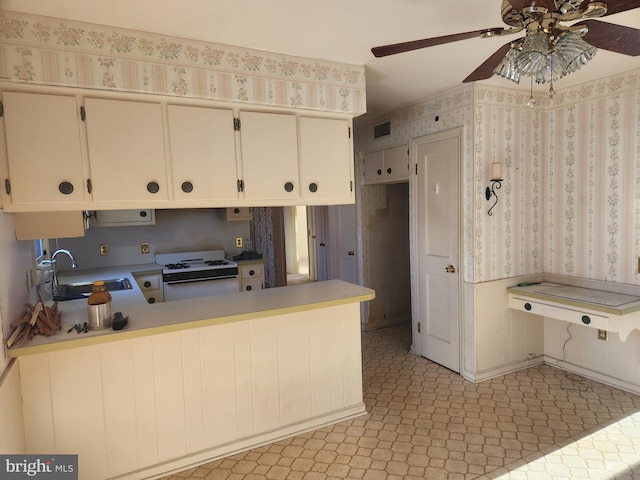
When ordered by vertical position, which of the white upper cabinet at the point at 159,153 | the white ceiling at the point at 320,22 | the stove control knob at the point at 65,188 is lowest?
the stove control knob at the point at 65,188

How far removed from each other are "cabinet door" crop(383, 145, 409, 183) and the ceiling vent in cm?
18

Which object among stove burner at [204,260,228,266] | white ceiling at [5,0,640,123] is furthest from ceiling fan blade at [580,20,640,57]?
stove burner at [204,260,228,266]

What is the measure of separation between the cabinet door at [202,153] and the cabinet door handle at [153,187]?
95 mm

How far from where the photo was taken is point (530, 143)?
3590 millimetres

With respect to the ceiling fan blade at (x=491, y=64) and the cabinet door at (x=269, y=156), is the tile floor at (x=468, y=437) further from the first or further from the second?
the ceiling fan blade at (x=491, y=64)

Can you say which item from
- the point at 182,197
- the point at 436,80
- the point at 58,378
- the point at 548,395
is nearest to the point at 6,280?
the point at 58,378

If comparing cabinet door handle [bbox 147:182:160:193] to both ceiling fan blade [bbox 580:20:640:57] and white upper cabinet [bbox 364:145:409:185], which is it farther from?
white upper cabinet [bbox 364:145:409:185]

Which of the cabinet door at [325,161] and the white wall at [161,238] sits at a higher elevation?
the cabinet door at [325,161]

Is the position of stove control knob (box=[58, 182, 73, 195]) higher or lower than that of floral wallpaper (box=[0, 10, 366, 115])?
lower

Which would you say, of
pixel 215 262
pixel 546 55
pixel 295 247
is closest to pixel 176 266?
pixel 215 262

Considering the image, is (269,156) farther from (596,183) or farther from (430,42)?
(596,183)

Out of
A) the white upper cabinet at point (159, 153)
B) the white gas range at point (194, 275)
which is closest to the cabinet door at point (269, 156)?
the white upper cabinet at point (159, 153)

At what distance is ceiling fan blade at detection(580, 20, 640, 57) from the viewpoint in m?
1.48

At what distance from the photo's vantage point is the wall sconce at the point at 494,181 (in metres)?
3.19
